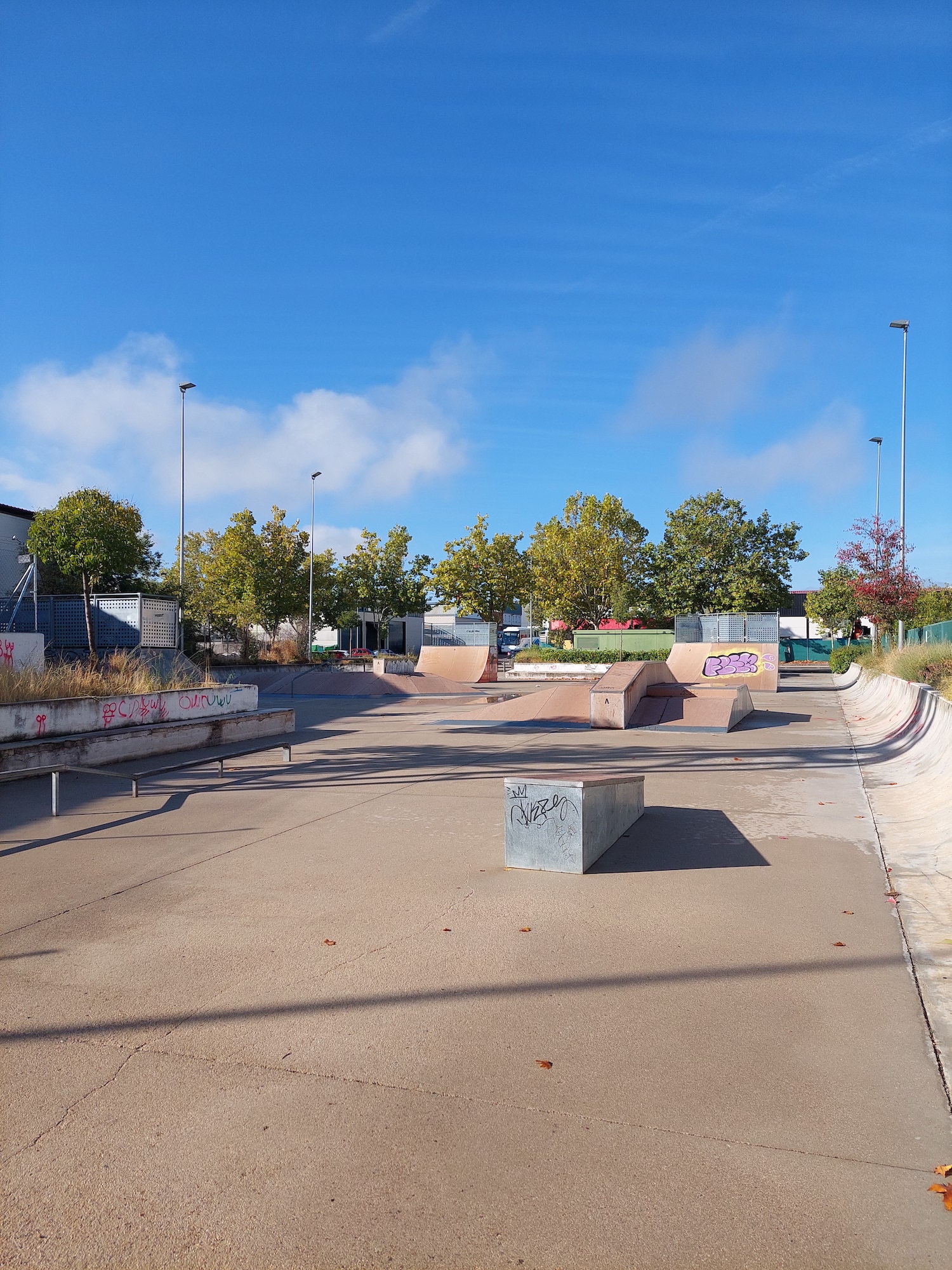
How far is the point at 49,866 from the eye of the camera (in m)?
6.40

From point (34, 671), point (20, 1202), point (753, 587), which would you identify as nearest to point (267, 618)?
point (753, 587)

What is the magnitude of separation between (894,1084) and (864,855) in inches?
151

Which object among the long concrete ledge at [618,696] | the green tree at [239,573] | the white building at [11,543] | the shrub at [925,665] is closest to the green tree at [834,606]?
the shrub at [925,665]

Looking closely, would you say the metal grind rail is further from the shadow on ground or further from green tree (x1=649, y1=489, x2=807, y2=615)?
green tree (x1=649, y1=489, x2=807, y2=615)

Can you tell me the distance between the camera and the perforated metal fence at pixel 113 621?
25562mm

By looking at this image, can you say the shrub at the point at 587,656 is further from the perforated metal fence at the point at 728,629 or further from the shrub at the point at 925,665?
the shrub at the point at 925,665

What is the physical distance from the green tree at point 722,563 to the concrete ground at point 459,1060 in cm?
4204

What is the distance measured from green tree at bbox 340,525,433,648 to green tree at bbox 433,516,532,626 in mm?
3108

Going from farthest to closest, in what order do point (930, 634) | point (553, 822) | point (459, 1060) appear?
point (930, 634) → point (553, 822) → point (459, 1060)

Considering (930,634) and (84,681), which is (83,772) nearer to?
(84,681)

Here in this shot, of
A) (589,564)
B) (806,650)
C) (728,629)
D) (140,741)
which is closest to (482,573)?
(589,564)

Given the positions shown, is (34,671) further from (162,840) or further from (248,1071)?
(248,1071)

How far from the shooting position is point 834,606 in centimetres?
5825

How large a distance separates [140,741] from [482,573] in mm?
38214
